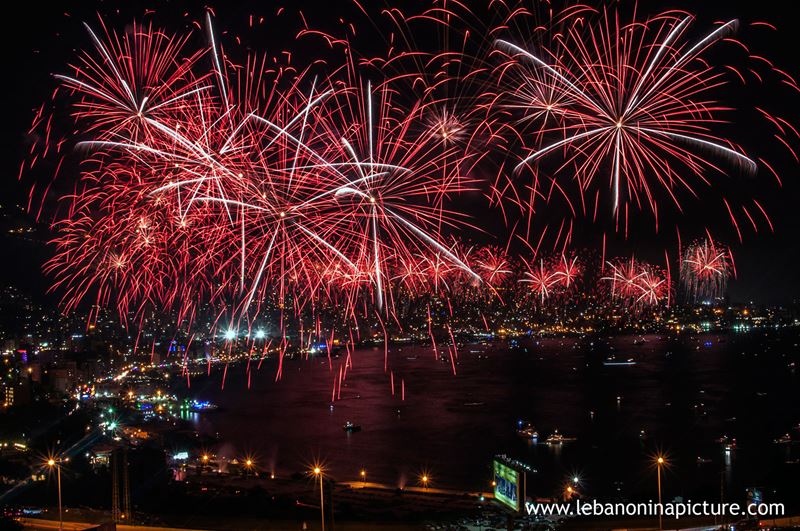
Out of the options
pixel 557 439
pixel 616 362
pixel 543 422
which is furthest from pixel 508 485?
pixel 616 362

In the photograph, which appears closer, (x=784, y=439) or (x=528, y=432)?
(x=784, y=439)

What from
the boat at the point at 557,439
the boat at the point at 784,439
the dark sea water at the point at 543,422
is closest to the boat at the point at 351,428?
the dark sea water at the point at 543,422

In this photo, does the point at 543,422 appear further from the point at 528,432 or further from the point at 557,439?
the point at 557,439

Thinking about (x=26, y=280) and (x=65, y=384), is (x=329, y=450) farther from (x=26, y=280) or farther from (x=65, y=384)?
(x=26, y=280)

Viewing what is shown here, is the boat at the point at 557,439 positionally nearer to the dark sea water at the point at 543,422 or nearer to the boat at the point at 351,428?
the dark sea water at the point at 543,422

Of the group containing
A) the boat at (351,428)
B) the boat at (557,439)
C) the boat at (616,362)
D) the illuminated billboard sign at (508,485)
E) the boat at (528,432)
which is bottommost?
the boat at (557,439)

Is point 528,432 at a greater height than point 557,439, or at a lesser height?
greater
